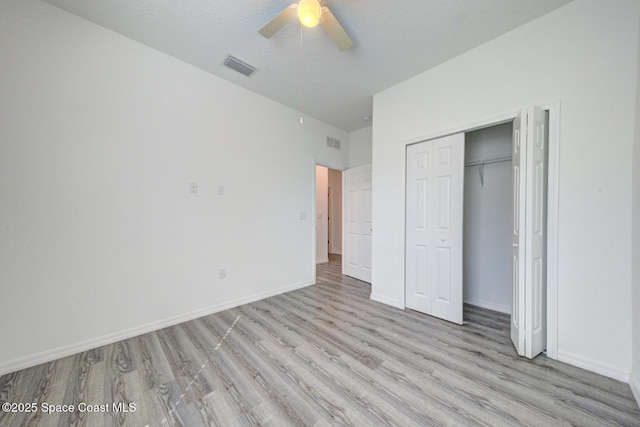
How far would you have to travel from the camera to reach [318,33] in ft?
6.89

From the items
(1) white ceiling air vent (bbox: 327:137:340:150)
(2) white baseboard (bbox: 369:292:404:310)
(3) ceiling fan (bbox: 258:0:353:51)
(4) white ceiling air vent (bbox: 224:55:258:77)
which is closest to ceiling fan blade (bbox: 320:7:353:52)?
Result: (3) ceiling fan (bbox: 258:0:353:51)

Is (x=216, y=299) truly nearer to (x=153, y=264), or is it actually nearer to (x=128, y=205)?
(x=153, y=264)

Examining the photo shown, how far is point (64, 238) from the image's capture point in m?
1.92

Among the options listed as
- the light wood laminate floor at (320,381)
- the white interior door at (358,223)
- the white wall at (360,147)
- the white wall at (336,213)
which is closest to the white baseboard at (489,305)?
the light wood laminate floor at (320,381)

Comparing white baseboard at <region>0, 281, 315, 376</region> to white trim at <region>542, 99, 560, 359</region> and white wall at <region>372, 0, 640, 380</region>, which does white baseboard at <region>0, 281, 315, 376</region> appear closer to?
white trim at <region>542, 99, 560, 359</region>

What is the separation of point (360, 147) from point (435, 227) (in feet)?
7.67

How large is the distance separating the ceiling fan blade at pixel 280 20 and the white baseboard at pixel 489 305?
371cm

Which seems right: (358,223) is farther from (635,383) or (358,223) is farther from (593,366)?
(635,383)

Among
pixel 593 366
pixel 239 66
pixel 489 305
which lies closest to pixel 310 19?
pixel 239 66

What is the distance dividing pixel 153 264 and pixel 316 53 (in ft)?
9.17

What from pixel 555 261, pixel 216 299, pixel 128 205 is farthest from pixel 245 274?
pixel 555 261

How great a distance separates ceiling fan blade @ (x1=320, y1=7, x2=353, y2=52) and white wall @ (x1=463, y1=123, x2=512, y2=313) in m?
Result: 2.14

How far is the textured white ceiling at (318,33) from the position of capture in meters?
1.83

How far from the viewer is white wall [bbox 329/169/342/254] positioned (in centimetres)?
656
